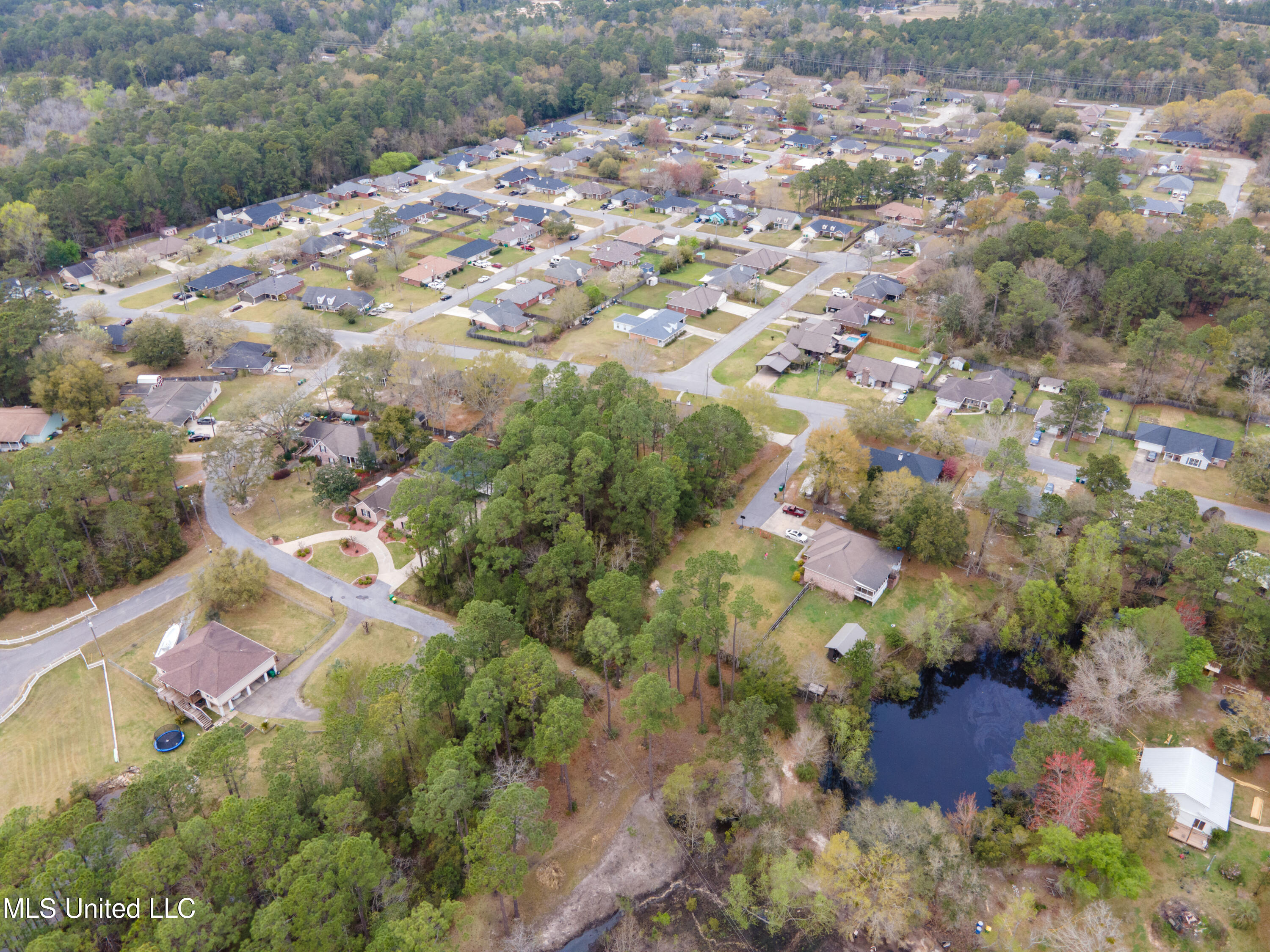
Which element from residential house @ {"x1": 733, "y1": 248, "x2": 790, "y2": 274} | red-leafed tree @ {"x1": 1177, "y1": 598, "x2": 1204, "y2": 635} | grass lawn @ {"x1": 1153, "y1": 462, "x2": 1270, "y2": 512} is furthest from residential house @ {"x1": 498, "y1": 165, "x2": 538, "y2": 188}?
red-leafed tree @ {"x1": 1177, "y1": 598, "x2": 1204, "y2": 635}

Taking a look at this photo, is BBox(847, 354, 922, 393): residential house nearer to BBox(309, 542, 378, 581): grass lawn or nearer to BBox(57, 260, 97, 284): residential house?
BBox(309, 542, 378, 581): grass lawn

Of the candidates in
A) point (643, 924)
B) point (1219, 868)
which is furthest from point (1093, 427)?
point (643, 924)

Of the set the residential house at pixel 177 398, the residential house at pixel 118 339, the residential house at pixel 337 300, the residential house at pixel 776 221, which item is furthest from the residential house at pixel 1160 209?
the residential house at pixel 118 339

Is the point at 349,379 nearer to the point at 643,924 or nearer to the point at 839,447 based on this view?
the point at 839,447

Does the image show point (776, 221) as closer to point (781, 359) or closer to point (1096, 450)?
point (781, 359)

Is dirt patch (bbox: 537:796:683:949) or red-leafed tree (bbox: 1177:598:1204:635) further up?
red-leafed tree (bbox: 1177:598:1204:635)

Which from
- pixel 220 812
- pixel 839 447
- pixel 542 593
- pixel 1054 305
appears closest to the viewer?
pixel 220 812
